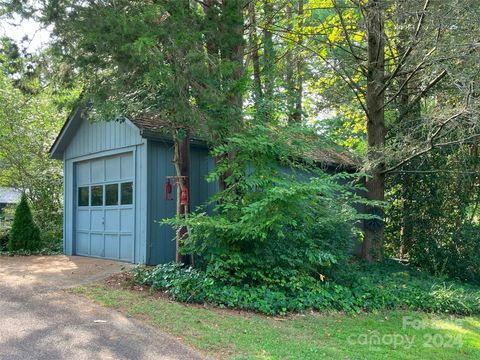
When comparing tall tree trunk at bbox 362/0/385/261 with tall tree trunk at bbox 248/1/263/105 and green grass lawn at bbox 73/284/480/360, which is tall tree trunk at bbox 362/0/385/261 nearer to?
tall tree trunk at bbox 248/1/263/105

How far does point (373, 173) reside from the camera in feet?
38.0

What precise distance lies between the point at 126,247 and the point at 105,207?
145 cm

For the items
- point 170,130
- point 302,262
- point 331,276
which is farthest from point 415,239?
point 170,130

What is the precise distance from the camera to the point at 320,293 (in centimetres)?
747

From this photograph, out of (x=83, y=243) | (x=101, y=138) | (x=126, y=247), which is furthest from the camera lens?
(x=83, y=243)

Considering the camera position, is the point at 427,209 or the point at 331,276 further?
the point at 427,209

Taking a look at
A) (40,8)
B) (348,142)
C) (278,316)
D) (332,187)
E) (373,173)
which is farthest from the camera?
(348,142)

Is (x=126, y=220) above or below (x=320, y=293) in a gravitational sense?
above

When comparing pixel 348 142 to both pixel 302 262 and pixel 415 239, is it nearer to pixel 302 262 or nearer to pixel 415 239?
pixel 415 239

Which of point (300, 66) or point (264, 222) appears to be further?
point (300, 66)

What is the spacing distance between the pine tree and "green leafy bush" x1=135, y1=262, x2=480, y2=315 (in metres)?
6.17

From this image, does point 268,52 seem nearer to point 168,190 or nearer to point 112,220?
point 168,190

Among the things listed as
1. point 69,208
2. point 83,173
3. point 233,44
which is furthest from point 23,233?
point 233,44

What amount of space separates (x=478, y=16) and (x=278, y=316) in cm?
656
